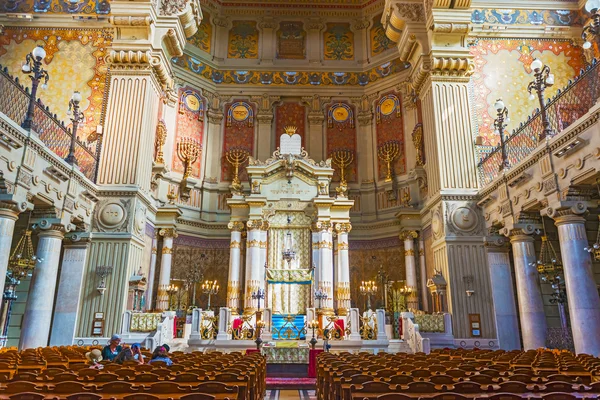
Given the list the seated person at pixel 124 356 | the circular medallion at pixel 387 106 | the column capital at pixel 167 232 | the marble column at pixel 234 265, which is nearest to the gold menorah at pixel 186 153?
the column capital at pixel 167 232

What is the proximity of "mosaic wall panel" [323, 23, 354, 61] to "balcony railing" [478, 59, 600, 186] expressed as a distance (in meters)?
12.5

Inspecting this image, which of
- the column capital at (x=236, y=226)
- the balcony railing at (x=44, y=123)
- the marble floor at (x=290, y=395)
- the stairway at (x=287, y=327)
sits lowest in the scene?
the marble floor at (x=290, y=395)

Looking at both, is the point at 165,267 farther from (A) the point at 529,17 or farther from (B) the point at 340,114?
(A) the point at 529,17

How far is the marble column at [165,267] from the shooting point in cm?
2109

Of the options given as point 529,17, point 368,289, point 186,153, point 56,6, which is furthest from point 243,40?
point 368,289


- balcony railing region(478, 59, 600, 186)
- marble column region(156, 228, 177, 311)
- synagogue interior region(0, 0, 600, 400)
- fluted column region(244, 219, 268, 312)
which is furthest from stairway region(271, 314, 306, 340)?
balcony railing region(478, 59, 600, 186)

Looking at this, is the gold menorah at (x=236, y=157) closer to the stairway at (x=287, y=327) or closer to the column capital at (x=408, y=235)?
the stairway at (x=287, y=327)

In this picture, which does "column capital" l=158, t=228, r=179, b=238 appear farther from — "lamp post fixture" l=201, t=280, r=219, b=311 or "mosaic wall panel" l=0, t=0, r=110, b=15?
"mosaic wall panel" l=0, t=0, r=110, b=15

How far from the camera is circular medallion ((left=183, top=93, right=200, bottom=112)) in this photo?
83.4 feet

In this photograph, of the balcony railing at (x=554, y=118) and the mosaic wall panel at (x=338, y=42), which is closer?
the balcony railing at (x=554, y=118)

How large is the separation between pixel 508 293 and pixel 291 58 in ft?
60.1

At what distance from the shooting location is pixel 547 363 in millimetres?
8055

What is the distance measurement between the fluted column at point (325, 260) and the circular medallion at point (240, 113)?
8549 millimetres

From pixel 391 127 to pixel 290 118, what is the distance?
5916mm
